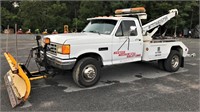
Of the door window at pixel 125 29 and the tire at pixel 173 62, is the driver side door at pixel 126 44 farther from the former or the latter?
the tire at pixel 173 62

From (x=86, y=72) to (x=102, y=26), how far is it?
5.73 ft

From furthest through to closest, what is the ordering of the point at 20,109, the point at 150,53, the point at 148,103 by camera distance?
the point at 150,53 → the point at 148,103 → the point at 20,109

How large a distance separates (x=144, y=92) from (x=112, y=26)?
2222mm

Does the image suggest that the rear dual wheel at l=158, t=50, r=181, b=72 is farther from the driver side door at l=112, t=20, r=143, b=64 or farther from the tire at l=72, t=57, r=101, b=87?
the tire at l=72, t=57, r=101, b=87

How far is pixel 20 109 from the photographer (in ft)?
13.8

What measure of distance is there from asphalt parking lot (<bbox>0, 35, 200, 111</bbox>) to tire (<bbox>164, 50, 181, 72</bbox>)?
0.35m

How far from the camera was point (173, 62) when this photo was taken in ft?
25.5

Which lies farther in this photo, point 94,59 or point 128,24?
point 128,24

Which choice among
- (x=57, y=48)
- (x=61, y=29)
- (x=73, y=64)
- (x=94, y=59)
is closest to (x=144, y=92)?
(x=94, y=59)

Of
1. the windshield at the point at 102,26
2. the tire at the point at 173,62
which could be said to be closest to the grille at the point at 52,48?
the windshield at the point at 102,26

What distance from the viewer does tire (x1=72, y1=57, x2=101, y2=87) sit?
540 centimetres

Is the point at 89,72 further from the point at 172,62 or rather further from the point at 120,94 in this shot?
the point at 172,62

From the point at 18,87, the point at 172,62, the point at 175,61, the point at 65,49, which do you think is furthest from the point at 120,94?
the point at 175,61

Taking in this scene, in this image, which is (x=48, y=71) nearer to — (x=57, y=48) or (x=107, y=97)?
(x=57, y=48)
